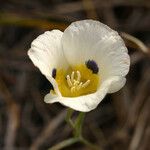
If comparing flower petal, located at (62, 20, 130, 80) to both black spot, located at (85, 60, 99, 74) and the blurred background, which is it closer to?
black spot, located at (85, 60, 99, 74)

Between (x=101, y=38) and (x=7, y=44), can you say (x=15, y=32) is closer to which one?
(x=7, y=44)

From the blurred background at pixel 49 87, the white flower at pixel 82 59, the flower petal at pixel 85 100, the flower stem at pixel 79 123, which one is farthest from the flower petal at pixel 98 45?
the blurred background at pixel 49 87

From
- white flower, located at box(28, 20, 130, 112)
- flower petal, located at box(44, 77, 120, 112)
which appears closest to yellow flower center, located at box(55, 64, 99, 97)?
white flower, located at box(28, 20, 130, 112)

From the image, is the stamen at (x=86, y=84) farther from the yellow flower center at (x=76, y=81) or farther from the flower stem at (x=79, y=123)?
the flower stem at (x=79, y=123)

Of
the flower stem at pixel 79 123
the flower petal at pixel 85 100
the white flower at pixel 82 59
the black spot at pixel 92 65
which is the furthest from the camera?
the flower stem at pixel 79 123

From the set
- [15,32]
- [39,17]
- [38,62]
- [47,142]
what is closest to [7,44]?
[15,32]

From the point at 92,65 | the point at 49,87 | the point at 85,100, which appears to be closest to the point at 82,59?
the point at 92,65

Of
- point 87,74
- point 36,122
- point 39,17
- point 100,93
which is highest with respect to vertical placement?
point 100,93
